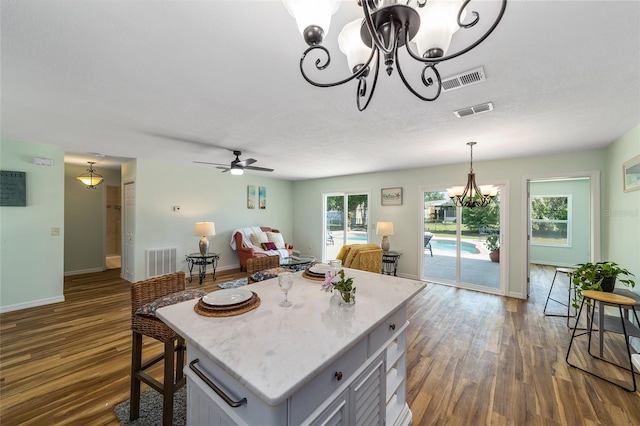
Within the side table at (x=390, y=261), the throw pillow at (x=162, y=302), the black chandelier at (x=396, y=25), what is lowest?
the side table at (x=390, y=261)

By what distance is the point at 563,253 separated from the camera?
261 inches

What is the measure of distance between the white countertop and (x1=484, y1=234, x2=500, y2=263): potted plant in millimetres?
4071

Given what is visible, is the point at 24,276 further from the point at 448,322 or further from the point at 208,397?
the point at 448,322

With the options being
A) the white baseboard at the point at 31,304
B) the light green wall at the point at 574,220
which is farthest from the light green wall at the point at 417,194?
the white baseboard at the point at 31,304

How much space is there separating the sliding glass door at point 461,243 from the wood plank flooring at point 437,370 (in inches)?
45.7

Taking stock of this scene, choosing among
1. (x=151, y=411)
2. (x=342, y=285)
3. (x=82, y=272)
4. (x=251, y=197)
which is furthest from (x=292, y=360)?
(x=82, y=272)

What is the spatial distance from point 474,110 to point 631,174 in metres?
2.13

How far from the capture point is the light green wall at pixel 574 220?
6.30 meters

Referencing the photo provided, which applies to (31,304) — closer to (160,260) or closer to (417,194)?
(160,260)

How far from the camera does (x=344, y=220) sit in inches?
271

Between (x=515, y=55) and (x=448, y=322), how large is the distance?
120 inches

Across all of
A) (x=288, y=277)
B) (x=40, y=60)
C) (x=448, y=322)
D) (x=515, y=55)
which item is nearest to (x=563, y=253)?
(x=448, y=322)

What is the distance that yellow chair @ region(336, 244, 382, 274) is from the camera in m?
4.21

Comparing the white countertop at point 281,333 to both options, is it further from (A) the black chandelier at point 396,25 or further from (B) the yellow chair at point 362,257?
(B) the yellow chair at point 362,257
